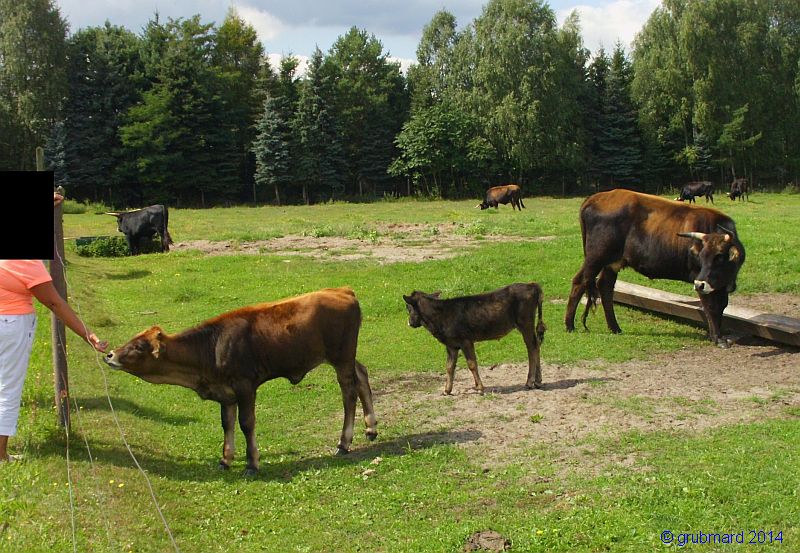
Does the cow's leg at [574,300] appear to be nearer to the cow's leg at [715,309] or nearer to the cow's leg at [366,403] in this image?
the cow's leg at [715,309]

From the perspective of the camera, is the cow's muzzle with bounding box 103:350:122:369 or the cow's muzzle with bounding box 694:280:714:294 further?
the cow's muzzle with bounding box 694:280:714:294

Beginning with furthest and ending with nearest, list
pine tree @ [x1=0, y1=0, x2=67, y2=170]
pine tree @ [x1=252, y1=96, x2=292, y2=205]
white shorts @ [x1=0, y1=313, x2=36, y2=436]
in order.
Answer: pine tree @ [x1=252, y1=96, x2=292, y2=205], pine tree @ [x1=0, y1=0, x2=67, y2=170], white shorts @ [x1=0, y1=313, x2=36, y2=436]

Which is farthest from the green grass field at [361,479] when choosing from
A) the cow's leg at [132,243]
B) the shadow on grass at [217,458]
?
the cow's leg at [132,243]

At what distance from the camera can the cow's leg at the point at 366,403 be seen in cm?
895

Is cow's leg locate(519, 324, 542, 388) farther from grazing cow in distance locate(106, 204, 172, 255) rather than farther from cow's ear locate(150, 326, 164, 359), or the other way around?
grazing cow in distance locate(106, 204, 172, 255)

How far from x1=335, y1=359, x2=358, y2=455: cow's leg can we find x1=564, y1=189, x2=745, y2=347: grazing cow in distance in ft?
21.0

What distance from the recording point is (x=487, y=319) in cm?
1068

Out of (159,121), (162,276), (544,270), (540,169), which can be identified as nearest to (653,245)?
(544,270)

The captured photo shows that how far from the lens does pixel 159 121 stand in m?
53.2

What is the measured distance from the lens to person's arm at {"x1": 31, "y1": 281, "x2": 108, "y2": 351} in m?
7.34

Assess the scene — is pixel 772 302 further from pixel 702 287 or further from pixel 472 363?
pixel 472 363

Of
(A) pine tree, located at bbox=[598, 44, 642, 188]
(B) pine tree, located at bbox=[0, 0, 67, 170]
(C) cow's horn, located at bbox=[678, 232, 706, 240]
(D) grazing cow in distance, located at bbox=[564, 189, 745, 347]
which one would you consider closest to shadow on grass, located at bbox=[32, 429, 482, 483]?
(D) grazing cow in distance, located at bbox=[564, 189, 745, 347]

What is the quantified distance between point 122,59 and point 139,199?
1000 centimetres

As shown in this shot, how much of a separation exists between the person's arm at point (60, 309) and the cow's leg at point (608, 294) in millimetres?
9181
